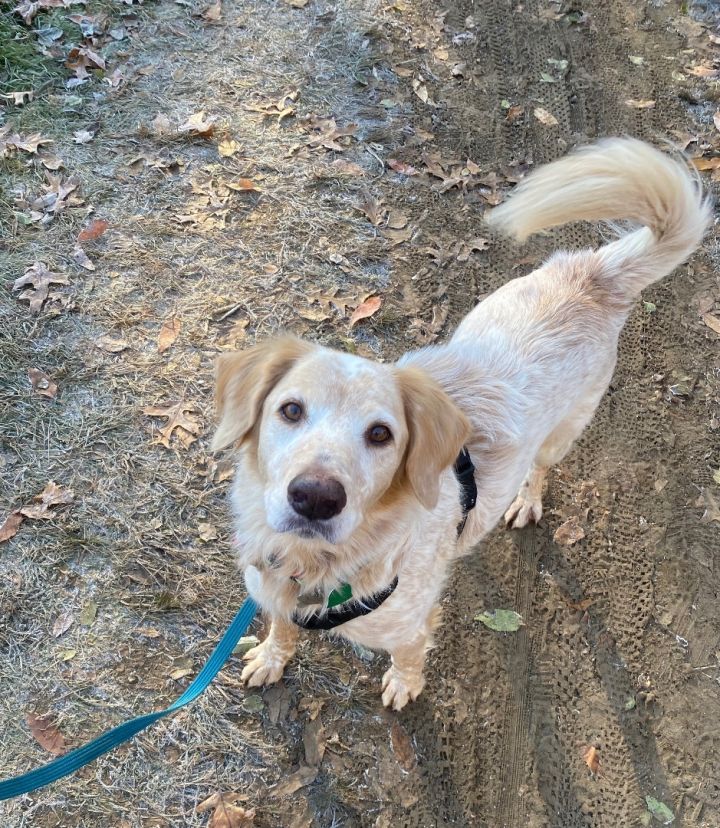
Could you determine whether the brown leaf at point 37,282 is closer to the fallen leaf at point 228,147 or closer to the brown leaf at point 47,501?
the brown leaf at point 47,501

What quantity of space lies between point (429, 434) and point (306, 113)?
4368mm

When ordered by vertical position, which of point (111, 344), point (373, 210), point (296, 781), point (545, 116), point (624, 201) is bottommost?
point (296, 781)

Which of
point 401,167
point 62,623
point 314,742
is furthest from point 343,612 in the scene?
point 401,167

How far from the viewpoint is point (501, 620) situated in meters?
3.70

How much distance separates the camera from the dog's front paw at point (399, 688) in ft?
10.8

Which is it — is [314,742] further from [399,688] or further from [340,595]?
[340,595]

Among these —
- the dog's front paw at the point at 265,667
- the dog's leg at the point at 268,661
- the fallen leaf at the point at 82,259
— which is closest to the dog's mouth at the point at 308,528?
the dog's leg at the point at 268,661

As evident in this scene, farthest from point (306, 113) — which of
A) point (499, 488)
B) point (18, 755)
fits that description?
point (18, 755)

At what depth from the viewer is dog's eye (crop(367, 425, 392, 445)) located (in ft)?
7.77

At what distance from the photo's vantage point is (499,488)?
10.1 ft

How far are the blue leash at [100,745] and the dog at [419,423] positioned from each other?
212 mm

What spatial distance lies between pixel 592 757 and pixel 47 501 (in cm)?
338

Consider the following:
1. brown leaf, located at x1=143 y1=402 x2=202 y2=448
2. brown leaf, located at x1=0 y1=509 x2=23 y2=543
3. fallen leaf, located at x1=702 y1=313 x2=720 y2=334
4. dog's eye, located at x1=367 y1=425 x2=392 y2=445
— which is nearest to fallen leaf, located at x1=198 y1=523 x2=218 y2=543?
brown leaf, located at x1=143 y1=402 x2=202 y2=448

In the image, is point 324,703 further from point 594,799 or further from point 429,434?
point 429,434
